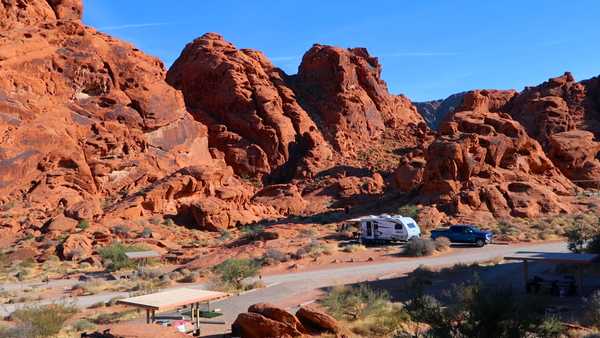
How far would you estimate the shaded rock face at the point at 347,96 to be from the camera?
235 ft

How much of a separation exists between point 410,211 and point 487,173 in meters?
7.37

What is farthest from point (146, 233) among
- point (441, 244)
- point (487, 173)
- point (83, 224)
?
point (487, 173)

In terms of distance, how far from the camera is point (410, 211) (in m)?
34.3

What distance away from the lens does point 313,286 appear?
16.7 meters

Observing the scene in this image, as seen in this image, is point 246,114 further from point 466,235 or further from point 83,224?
point 466,235

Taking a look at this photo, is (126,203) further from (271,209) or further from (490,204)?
(490,204)

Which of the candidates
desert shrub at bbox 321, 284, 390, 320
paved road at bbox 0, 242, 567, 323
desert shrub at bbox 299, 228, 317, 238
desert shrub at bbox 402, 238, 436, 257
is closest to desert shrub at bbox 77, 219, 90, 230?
desert shrub at bbox 299, 228, 317, 238

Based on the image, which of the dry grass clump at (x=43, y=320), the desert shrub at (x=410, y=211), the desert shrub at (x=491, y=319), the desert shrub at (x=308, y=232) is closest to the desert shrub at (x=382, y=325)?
the desert shrub at (x=491, y=319)

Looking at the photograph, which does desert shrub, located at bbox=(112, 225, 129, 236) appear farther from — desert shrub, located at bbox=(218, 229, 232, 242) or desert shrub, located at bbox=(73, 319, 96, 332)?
desert shrub, located at bbox=(73, 319, 96, 332)

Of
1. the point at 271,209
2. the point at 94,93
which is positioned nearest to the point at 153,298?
the point at 271,209

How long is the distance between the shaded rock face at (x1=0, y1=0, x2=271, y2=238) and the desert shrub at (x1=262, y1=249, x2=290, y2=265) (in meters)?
14.8

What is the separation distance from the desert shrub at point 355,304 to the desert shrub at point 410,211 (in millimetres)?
20819

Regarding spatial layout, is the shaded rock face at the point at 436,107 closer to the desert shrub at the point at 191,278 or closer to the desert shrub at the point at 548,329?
the desert shrub at the point at 191,278

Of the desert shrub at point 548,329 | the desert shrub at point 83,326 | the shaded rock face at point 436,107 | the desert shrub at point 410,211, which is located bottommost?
the desert shrub at point 83,326
